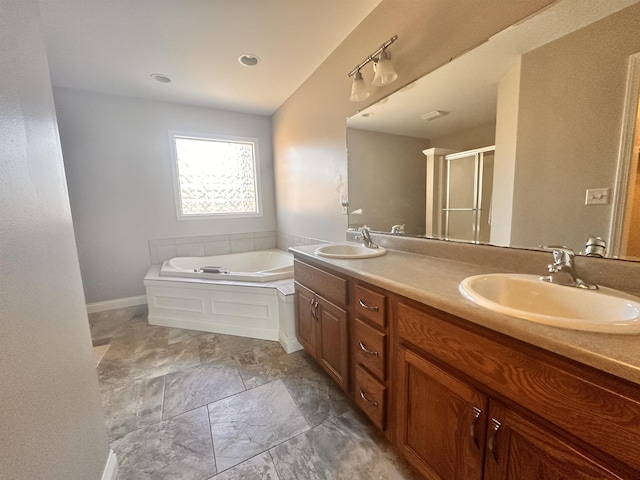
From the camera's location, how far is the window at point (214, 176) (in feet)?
10.6

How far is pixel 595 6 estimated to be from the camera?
0.85 m

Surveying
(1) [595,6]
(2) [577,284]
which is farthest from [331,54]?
(2) [577,284]

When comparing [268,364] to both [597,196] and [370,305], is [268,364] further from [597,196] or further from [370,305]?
[597,196]

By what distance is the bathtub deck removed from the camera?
7.06 feet

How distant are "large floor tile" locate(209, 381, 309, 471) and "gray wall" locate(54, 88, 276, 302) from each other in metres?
2.40

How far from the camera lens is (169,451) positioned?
124 centimetres

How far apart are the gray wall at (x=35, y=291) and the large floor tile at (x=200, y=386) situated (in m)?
0.55

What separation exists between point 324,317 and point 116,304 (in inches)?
114

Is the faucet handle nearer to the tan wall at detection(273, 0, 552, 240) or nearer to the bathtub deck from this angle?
the tan wall at detection(273, 0, 552, 240)

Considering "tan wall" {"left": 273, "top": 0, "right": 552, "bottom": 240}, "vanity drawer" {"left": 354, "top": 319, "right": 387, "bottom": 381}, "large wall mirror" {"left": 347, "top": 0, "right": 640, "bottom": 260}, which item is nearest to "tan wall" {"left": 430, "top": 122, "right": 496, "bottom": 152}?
"large wall mirror" {"left": 347, "top": 0, "right": 640, "bottom": 260}

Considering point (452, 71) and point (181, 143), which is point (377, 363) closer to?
point (452, 71)

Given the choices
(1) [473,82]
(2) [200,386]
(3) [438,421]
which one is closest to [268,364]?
(2) [200,386]

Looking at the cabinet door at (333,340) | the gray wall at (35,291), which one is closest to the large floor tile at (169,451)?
the gray wall at (35,291)

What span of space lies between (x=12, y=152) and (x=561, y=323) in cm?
150
